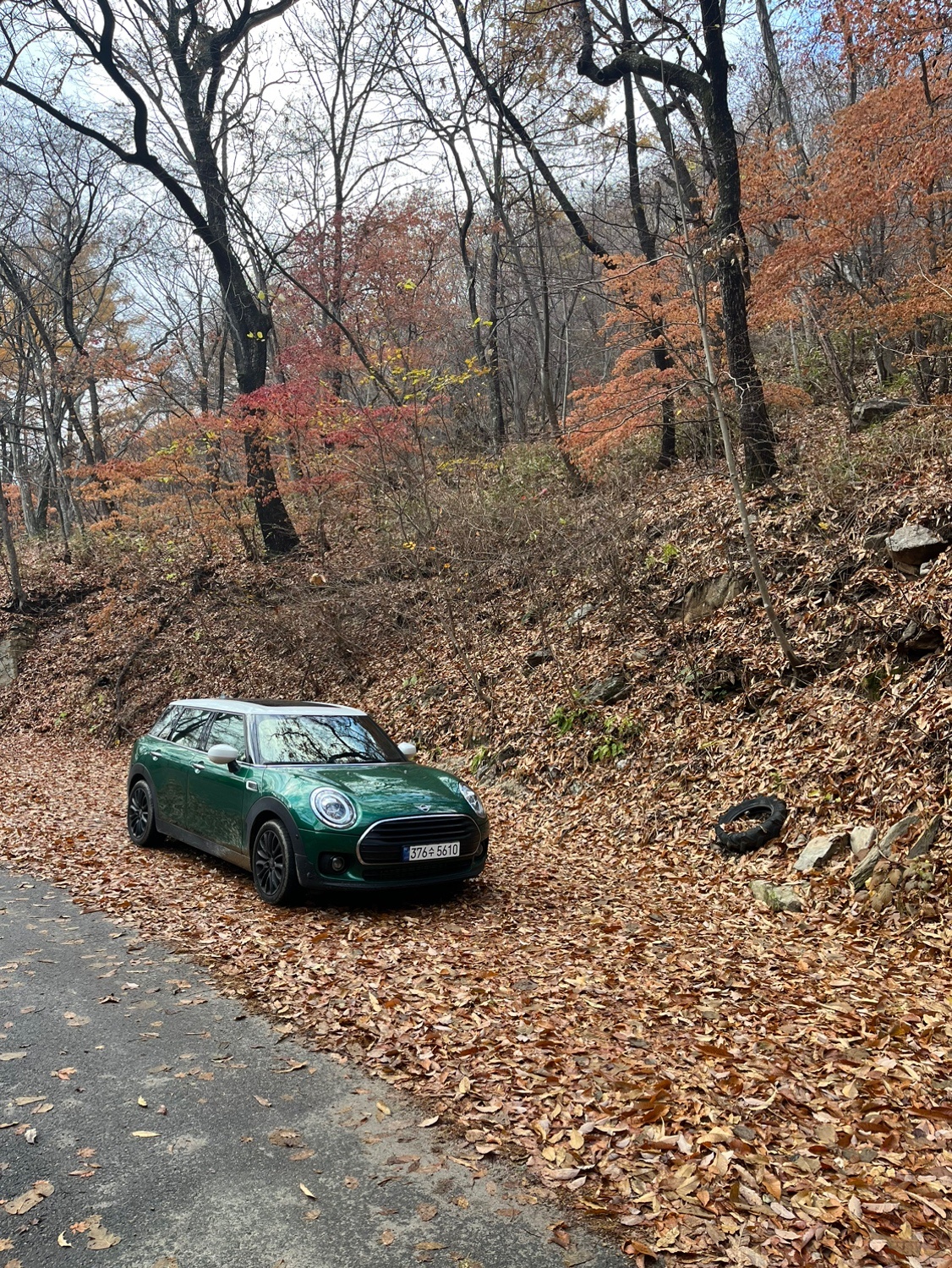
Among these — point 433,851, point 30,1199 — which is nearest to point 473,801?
point 433,851

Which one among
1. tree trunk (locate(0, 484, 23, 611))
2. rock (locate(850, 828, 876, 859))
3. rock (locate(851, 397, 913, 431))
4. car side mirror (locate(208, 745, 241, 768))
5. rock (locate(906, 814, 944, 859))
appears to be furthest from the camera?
tree trunk (locate(0, 484, 23, 611))

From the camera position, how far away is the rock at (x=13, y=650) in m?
20.5

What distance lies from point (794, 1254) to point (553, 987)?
2270 millimetres

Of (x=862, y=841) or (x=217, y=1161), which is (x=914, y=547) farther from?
(x=217, y=1161)

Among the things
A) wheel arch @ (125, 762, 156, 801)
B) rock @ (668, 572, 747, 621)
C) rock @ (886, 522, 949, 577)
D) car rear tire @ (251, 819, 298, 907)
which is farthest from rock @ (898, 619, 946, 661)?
wheel arch @ (125, 762, 156, 801)

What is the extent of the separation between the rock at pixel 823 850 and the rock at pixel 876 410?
8837 millimetres

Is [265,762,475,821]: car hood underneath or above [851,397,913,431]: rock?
underneath

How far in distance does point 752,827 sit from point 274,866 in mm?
4049

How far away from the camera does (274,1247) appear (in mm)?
2746

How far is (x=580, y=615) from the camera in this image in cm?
1222

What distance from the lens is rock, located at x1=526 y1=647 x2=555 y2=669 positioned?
471 inches

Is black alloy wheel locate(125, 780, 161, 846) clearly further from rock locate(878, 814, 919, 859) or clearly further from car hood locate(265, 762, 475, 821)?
rock locate(878, 814, 919, 859)

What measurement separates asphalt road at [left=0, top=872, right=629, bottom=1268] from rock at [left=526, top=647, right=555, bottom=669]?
773 centimetres

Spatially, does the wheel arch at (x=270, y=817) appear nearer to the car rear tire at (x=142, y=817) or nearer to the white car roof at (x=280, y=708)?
the white car roof at (x=280, y=708)
